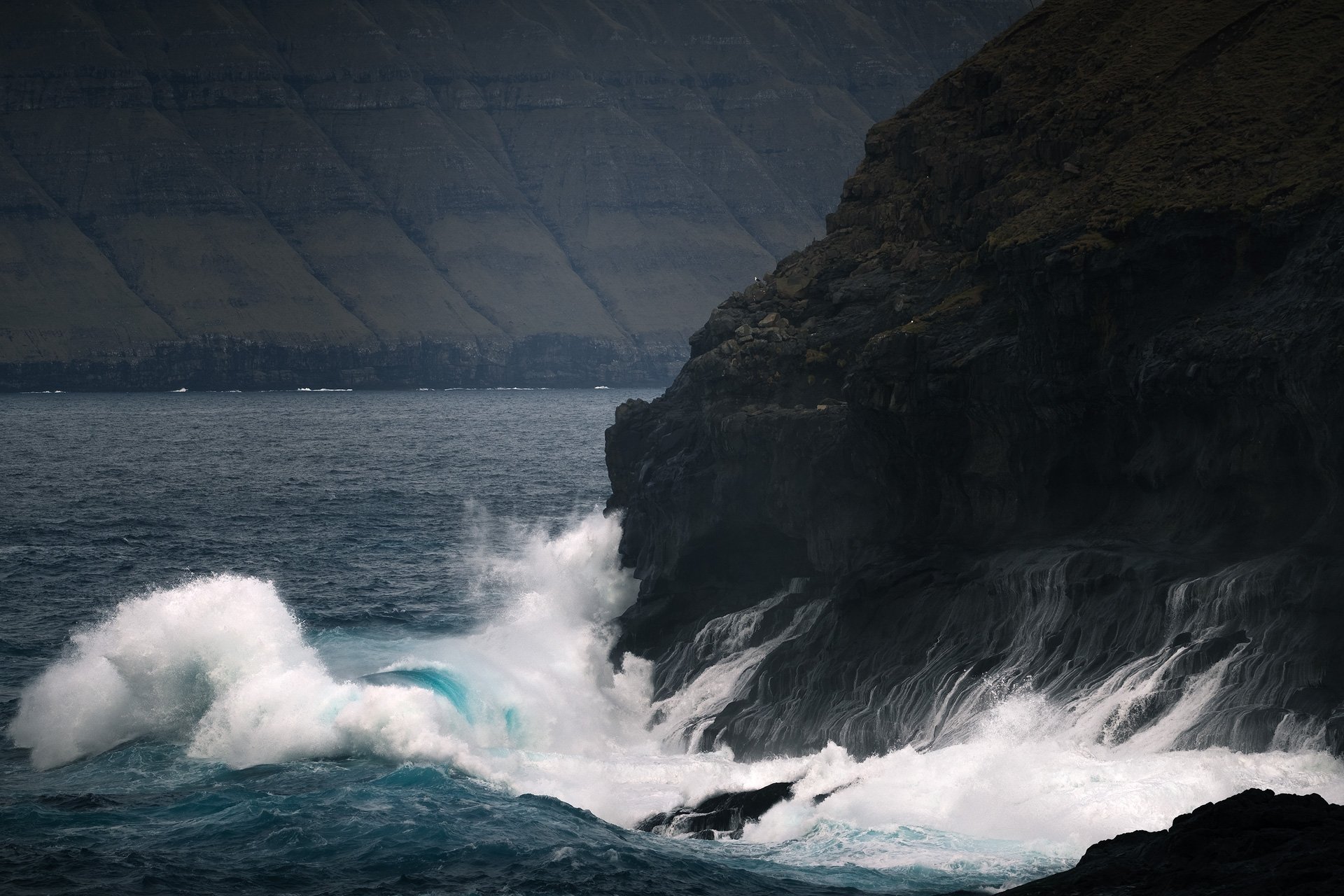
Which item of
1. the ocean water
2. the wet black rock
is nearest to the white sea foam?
the ocean water

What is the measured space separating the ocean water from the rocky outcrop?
5.34 m

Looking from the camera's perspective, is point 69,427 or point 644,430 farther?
point 69,427

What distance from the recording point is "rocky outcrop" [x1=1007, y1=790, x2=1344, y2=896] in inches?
818

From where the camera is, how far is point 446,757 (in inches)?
1508

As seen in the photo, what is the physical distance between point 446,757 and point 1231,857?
70.4ft

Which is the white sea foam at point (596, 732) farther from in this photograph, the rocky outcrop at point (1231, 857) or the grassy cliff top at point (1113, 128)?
the grassy cliff top at point (1113, 128)

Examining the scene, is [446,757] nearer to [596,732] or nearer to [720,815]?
[596,732]

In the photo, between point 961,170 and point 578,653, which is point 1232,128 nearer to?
point 961,170

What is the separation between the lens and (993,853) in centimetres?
3012

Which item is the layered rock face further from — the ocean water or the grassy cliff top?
the ocean water

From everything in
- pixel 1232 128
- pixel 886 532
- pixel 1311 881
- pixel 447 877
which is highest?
pixel 1232 128

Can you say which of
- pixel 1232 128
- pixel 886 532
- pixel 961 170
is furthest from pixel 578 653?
pixel 1232 128

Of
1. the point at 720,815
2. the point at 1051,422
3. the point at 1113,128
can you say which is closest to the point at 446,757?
the point at 720,815

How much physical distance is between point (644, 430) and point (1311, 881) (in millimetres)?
34900
